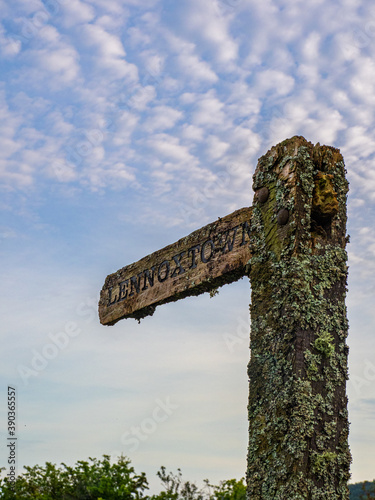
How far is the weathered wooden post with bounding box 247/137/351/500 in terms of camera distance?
2.42 meters

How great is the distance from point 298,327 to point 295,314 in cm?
6

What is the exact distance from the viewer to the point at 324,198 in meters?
2.75

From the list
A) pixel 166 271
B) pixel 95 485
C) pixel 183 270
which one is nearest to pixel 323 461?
pixel 183 270

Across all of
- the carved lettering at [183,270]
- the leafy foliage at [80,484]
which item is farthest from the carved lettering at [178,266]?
the leafy foliage at [80,484]

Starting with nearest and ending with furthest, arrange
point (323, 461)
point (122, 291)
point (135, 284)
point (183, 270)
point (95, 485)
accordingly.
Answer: point (323, 461)
point (183, 270)
point (135, 284)
point (122, 291)
point (95, 485)

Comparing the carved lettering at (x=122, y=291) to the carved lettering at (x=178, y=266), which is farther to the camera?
the carved lettering at (x=122, y=291)

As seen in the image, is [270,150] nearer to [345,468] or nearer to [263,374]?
[263,374]

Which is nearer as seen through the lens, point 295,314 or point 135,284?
point 295,314

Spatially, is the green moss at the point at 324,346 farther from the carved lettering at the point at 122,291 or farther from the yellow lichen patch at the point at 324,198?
the carved lettering at the point at 122,291

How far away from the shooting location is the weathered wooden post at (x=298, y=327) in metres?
2.42

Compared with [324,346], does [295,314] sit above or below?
above

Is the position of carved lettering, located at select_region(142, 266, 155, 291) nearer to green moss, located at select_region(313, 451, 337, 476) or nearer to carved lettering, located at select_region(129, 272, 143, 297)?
Answer: carved lettering, located at select_region(129, 272, 143, 297)

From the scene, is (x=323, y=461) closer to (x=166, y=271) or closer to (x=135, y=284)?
(x=166, y=271)

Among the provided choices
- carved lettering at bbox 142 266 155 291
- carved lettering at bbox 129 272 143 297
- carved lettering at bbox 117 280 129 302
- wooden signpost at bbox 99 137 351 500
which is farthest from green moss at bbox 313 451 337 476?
carved lettering at bbox 117 280 129 302
